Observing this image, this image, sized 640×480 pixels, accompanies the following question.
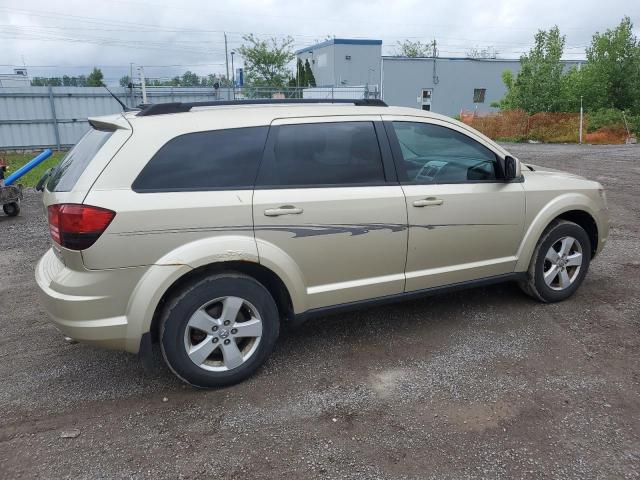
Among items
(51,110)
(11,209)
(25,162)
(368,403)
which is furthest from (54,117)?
(368,403)

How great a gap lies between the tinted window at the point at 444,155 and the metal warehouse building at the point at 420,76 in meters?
39.4

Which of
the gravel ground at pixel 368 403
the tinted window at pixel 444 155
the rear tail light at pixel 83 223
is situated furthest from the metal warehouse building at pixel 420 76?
the rear tail light at pixel 83 223

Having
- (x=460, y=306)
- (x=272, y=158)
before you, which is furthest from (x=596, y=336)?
(x=272, y=158)

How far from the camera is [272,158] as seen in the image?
3.48 meters

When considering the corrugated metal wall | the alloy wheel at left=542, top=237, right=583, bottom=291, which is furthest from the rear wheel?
the corrugated metal wall

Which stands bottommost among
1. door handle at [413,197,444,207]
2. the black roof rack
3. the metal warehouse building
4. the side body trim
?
the side body trim

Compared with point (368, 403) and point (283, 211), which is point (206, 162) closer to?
point (283, 211)

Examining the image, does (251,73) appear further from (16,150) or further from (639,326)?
(639,326)

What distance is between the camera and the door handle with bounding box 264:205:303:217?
335 cm

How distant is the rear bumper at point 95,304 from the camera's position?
3035mm

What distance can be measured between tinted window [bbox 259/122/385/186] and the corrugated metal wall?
1718 centimetres

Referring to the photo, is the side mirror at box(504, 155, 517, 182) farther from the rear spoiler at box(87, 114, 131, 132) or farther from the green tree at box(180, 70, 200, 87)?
the green tree at box(180, 70, 200, 87)

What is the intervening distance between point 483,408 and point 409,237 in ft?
4.19

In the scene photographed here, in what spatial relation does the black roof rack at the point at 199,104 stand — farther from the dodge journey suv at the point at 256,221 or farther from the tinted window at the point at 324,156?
the tinted window at the point at 324,156
